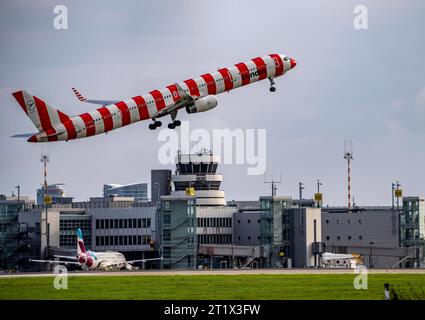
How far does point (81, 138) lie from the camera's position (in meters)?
154

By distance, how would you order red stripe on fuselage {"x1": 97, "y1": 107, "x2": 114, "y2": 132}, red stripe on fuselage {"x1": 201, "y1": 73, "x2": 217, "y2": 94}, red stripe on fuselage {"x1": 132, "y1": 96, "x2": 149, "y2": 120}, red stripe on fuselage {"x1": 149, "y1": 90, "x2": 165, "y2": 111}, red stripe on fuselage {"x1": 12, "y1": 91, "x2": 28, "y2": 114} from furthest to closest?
1. red stripe on fuselage {"x1": 201, "y1": 73, "x2": 217, "y2": 94}
2. red stripe on fuselage {"x1": 149, "y1": 90, "x2": 165, "y2": 111}
3. red stripe on fuselage {"x1": 132, "y1": 96, "x2": 149, "y2": 120}
4. red stripe on fuselage {"x1": 12, "y1": 91, "x2": 28, "y2": 114}
5. red stripe on fuselage {"x1": 97, "y1": 107, "x2": 114, "y2": 132}

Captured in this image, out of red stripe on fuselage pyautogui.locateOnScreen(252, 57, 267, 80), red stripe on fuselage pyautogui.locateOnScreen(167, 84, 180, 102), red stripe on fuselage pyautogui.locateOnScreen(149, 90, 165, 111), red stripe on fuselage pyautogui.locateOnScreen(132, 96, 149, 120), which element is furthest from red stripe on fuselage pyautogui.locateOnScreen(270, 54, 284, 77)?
red stripe on fuselage pyautogui.locateOnScreen(132, 96, 149, 120)

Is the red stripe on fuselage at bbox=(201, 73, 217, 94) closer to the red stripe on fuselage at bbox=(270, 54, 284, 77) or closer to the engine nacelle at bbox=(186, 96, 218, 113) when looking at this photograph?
the engine nacelle at bbox=(186, 96, 218, 113)

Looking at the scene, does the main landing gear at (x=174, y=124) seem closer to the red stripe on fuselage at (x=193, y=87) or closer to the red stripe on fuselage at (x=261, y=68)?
the red stripe on fuselage at (x=193, y=87)

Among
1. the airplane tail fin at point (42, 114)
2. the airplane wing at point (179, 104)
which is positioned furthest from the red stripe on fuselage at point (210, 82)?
the airplane tail fin at point (42, 114)

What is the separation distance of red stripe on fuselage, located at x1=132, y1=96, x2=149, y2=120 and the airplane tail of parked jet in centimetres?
900

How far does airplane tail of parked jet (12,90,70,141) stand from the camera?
15288 centimetres

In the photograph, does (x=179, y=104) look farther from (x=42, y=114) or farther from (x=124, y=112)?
(x=42, y=114)

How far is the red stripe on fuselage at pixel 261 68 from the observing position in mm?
179000

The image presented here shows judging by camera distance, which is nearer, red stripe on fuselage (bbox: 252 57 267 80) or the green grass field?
the green grass field

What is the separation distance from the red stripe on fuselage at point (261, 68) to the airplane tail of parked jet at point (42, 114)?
34.5 meters

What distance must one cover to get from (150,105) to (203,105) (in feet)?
29.9
